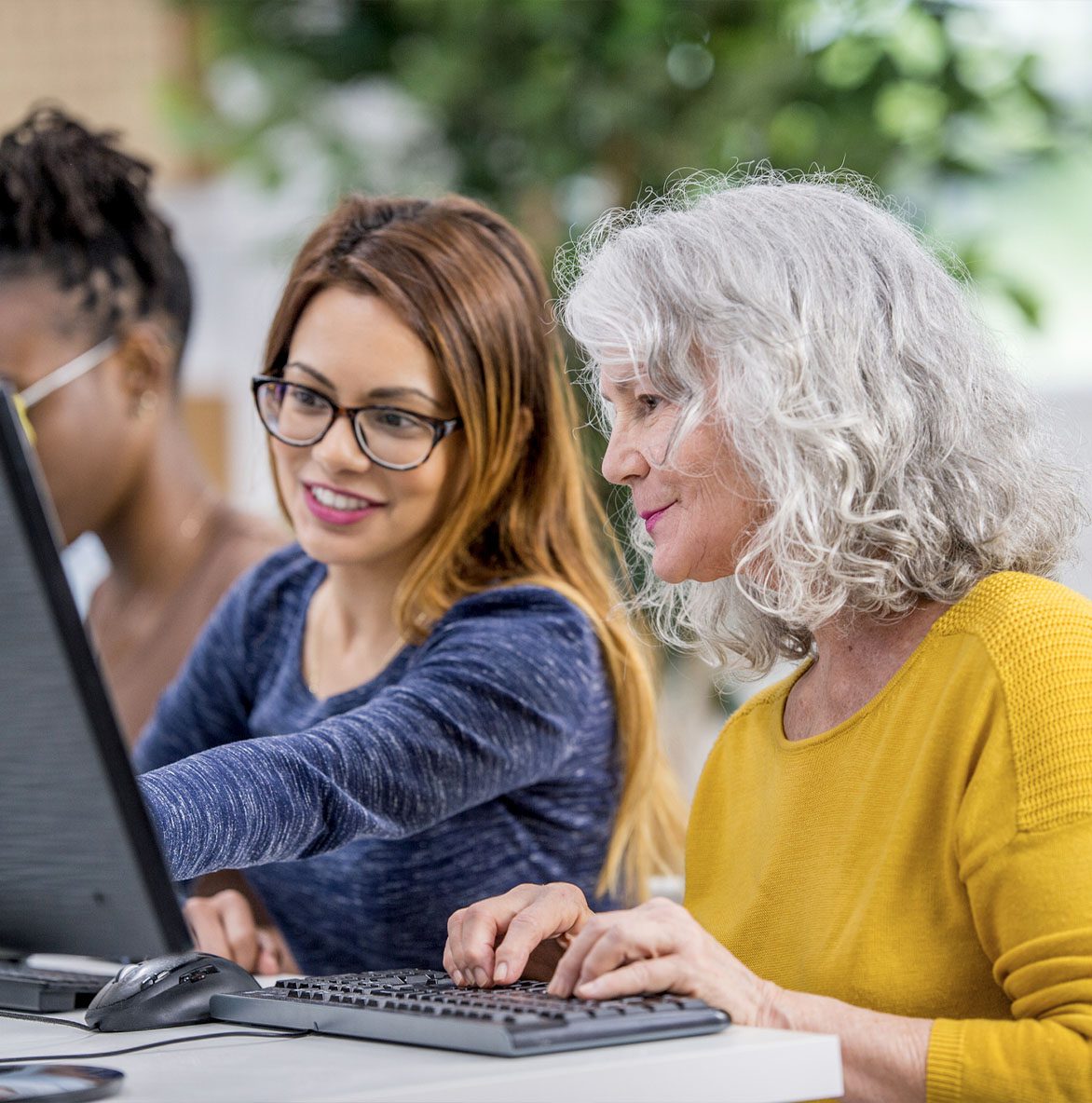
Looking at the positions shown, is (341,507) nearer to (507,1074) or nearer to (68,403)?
(68,403)

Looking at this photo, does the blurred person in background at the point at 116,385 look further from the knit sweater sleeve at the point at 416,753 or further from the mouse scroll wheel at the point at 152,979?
the mouse scroll wheel at the point at 152,979

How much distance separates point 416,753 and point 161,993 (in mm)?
412

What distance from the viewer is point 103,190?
2.18 meters

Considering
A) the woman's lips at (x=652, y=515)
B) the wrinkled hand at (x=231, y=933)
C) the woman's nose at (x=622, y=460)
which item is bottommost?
the wrinkled hand at (x=231, y=933)

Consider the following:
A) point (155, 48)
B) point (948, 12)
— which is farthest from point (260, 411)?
point (155, 48)

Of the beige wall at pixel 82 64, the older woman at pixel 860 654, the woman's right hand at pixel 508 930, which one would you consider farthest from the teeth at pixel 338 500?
the beige wall at pixel 82 64

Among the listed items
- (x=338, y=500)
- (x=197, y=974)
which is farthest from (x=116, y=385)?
(x=197, y=974)

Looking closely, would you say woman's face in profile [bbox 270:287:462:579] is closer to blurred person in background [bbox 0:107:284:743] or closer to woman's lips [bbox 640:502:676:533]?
woman's lips [bbox 640:502:676:533]

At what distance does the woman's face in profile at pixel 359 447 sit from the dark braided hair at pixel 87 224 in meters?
0.62

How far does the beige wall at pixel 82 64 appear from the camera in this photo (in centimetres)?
405

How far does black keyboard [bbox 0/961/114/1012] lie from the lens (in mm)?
1119

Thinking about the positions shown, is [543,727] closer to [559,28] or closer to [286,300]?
[286,300]

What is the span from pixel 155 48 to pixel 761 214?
3182 mm

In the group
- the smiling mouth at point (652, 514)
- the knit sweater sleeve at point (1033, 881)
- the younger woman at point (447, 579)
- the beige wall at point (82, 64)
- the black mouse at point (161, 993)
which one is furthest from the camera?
the beige wall at point (82, 64)
